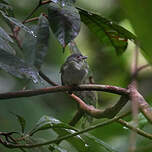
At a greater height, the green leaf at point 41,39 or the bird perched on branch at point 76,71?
the green leaf at point 41,39

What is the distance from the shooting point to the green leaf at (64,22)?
5.54 ft

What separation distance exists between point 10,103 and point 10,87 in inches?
19.7

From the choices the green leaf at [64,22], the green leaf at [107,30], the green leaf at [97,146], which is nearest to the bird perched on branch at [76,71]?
the green leaf at [107,30]

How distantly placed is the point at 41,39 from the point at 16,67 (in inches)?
22.6

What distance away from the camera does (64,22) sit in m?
1.75

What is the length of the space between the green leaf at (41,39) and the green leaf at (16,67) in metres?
0.48

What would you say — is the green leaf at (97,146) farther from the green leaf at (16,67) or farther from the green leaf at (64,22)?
the green leaf at (64,22)

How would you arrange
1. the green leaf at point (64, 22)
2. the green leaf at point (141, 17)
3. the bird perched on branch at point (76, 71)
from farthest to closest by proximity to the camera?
the bird perched on branch at point (76, 71) < the green leaf at point (64, 22) < the green leaf at point (141, 17)

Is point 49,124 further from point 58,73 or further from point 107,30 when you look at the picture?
point 58,73

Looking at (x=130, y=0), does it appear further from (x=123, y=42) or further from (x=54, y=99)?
(x=54, y=99)

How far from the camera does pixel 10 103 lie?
10.7 feet

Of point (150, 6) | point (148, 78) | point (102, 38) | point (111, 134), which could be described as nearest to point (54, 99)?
point (148, 78)

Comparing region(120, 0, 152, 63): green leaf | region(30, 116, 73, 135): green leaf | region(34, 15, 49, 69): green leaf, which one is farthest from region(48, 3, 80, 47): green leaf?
region(120, 0, 152, 63): green leaf

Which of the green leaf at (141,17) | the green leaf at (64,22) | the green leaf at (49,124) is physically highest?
the green leaf at (141,17)
